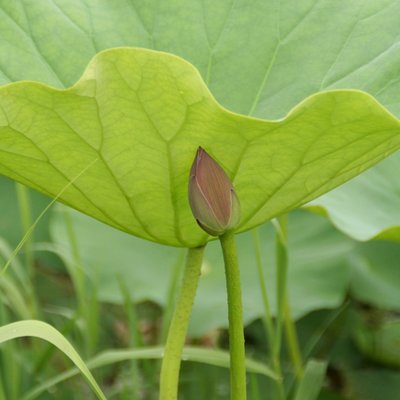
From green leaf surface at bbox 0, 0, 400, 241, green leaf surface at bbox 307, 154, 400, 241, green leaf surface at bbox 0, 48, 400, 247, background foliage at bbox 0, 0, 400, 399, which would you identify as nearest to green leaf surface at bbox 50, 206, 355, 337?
background foliage at bbox 0, 0, 400, 399

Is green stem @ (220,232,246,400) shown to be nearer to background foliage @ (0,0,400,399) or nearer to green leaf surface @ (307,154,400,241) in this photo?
background foliage @ (0,0,400,399)

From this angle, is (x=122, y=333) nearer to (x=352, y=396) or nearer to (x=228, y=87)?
(x=352, y=396)

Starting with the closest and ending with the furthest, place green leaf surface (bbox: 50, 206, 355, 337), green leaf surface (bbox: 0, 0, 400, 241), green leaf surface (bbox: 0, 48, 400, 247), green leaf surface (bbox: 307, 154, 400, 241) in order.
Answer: green leaf surface (bbox: 0, 48, 400, 247)
green leaf surface (bbox: 0, 0, 400, 241)
green leaf surface (bbox: 307, 154, 400, 241)
green leaf surface (bbox: 50, 206, 355, 337)

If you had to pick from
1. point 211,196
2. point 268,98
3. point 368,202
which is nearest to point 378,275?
point 368,202

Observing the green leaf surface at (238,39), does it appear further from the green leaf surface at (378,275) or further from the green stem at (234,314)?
the green leaf surface at (378,275)

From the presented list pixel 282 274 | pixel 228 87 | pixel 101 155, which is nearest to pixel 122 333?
pixel 282 274

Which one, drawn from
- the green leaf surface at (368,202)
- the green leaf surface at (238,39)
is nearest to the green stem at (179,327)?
the green leaf surface at (238,39)
